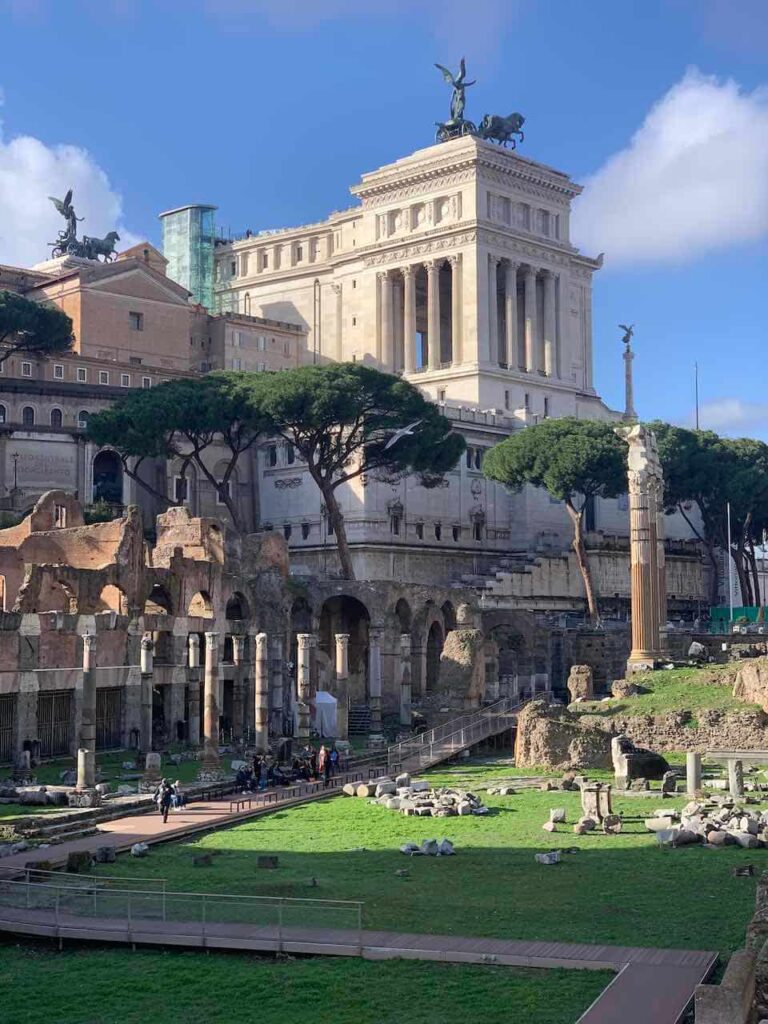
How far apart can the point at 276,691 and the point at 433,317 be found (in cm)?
5098

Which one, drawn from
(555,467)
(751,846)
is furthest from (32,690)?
(555,467)

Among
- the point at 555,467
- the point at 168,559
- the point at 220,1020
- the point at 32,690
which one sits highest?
the point at 555,467

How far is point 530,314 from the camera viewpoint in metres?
103

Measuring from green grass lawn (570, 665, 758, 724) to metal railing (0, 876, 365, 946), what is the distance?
2665 cm

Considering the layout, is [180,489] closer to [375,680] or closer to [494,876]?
[375,680]

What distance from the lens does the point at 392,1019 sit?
16625 millimetres

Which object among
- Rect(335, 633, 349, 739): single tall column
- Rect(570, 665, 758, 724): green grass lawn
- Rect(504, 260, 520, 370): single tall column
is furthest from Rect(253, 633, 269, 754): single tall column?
Rect(504, 260, 520, 370): single tall column

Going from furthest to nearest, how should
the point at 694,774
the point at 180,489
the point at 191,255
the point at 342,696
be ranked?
1. the point at 191,255
2. the point at 180,489
3. the point at 342,696
4. the point at 694,774

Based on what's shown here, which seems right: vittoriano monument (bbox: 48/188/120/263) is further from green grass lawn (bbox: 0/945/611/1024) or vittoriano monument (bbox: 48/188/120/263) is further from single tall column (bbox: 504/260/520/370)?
green grass lawn (bbox: 0/945/611/1024)

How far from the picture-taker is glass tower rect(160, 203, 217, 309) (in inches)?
4579

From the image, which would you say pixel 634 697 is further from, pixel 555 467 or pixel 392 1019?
pixel 392 1019

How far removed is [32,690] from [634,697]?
19240mm

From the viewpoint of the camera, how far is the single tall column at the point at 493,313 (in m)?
98.2

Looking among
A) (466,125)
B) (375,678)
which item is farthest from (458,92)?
(375,678)
